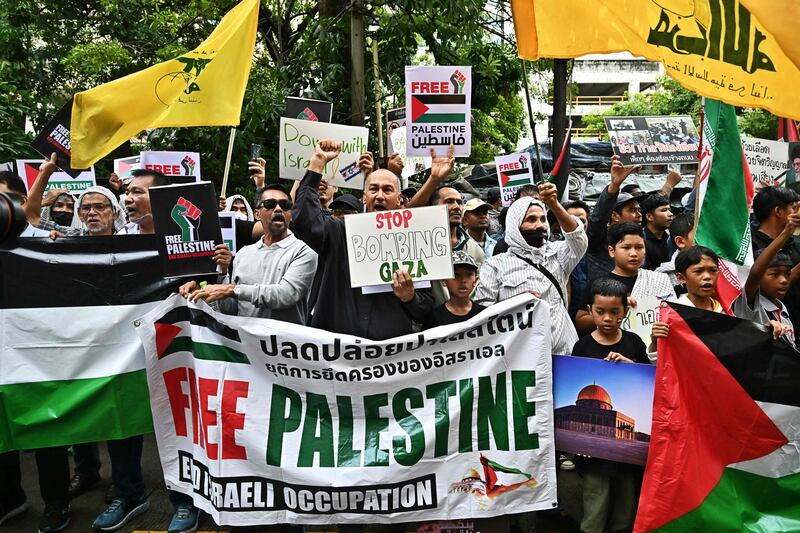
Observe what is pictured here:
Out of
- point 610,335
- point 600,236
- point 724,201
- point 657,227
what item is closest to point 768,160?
point 657,227

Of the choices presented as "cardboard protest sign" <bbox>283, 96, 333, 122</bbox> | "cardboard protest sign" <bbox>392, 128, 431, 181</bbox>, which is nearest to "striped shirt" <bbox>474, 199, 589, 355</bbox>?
"cardboard protest sign" <bbox>283, 96, 333, 122</bbox>

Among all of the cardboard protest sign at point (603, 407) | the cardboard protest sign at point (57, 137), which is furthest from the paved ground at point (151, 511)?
the cardboard protest sign at point (57, 137)

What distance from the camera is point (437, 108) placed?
21.0 feet

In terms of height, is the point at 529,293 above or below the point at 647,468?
above

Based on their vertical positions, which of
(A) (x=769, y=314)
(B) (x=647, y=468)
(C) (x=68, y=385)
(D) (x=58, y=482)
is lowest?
(D) (x=58, y=482)

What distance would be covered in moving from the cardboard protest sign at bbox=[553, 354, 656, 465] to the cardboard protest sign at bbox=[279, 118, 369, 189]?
2.79 meters

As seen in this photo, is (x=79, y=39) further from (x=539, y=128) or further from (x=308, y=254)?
(x=539, y=128)

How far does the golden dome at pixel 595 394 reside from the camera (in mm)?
4137

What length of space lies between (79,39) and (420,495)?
13.1 m

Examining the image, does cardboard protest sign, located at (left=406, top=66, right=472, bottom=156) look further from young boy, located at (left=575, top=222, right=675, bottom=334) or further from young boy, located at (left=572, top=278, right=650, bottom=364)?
young boy, located at (left=572, top=278, right=650, bottom=364)

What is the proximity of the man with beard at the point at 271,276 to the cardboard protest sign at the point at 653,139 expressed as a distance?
125 inches

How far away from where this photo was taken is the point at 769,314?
4637 mm

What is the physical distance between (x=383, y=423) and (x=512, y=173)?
4818mm

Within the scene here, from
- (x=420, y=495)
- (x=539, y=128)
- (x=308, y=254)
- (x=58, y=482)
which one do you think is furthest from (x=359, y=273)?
(x=539, y=128)
